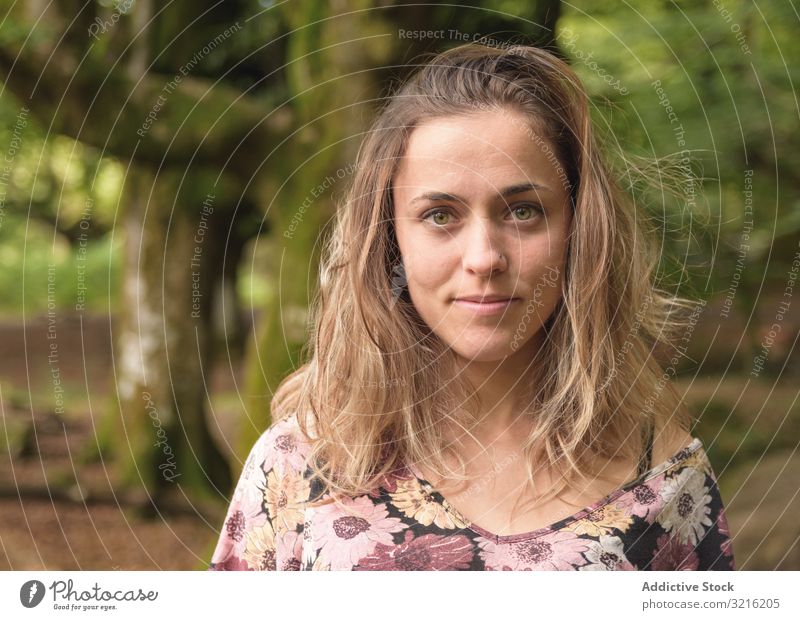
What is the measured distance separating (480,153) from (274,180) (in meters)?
1.11

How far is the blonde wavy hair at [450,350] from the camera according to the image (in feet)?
3.47

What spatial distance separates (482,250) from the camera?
998 millimetres

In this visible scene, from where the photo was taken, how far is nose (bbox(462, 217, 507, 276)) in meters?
1.00

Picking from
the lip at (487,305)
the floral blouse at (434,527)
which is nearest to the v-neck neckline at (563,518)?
the floral blouse at (434,527)

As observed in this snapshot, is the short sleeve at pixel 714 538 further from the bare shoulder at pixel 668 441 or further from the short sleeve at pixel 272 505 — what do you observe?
the short sleeve at pixel 272 505

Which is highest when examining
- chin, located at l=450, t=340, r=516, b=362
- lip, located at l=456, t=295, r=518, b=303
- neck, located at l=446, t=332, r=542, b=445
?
lip, located at l=456, t=295, r=518, b=303

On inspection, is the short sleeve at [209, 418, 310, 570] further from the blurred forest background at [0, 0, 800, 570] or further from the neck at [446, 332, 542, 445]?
the blurred forest background at [0, 0, 800, 570]

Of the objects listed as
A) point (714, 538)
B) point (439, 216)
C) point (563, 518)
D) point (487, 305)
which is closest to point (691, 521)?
point (714, 538)

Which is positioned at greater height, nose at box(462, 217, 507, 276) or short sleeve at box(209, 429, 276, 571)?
nose at box(462, 217, 507, 276)

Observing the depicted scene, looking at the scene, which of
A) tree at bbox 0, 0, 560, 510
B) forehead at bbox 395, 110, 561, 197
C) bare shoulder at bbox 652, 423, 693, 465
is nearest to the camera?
forehead at bbox 395, 110, 561, 197

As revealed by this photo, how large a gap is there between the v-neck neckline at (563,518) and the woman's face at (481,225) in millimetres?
173

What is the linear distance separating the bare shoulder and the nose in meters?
0.32

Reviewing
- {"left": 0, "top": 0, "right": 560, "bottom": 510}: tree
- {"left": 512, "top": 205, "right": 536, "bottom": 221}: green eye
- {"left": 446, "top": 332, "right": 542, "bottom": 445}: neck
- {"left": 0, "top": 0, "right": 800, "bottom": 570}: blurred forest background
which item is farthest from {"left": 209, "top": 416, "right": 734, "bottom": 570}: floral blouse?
{"left": 0, "top": 0, "right": 560, "bottom": 510}: tree

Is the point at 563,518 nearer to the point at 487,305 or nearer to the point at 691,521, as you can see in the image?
the point at 691,521
